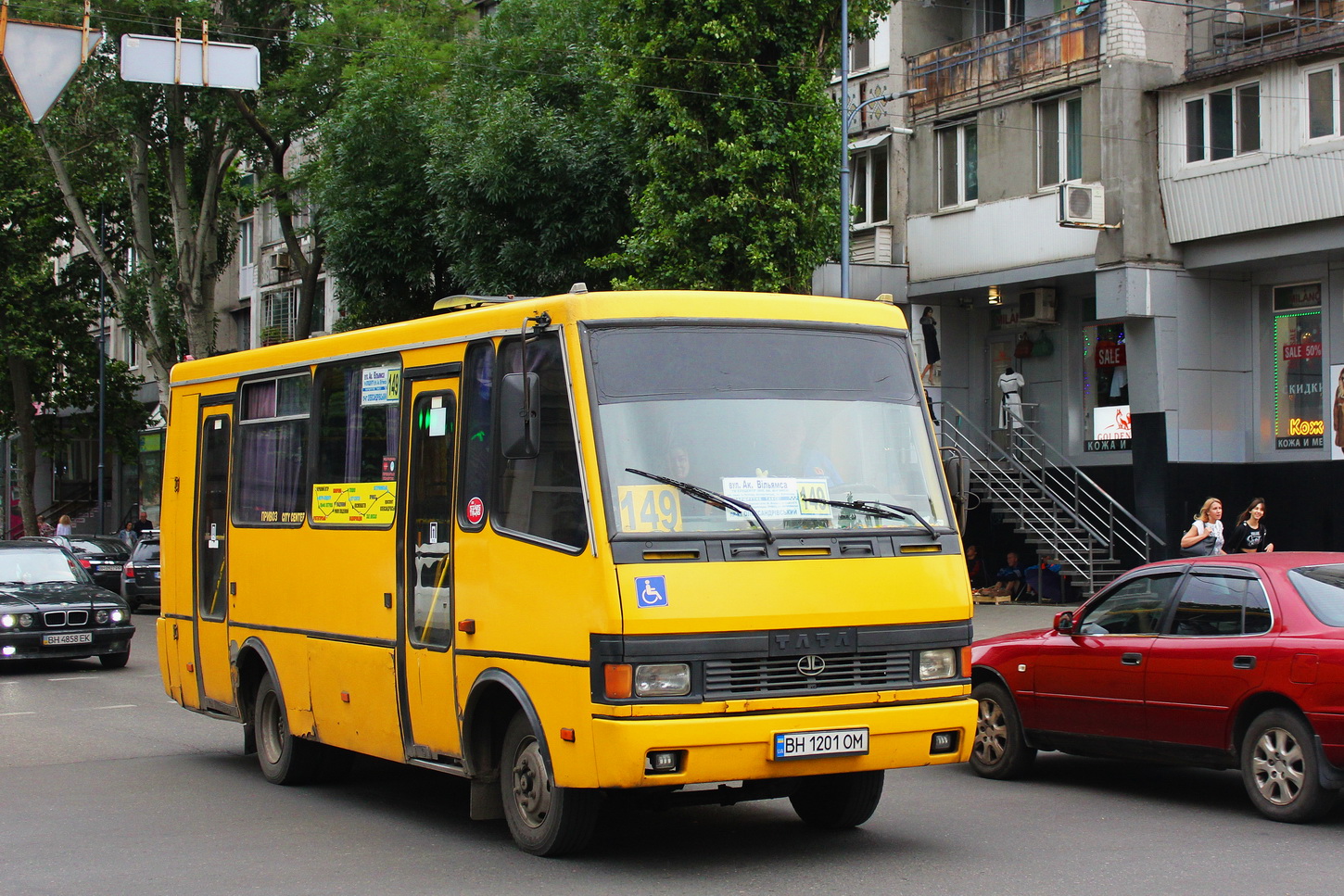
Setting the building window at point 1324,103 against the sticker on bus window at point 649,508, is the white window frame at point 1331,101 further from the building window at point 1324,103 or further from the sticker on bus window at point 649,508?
the sticker on bus window at point 649,508

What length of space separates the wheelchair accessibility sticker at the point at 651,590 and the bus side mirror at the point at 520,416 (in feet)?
2.58

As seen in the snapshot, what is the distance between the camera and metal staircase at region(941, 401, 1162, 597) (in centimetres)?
2470

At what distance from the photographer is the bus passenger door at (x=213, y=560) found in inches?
449

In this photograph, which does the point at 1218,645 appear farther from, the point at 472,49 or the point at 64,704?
the point at 472,49

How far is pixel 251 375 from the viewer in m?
11.3

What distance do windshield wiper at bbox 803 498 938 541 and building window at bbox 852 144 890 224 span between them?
2290 cm

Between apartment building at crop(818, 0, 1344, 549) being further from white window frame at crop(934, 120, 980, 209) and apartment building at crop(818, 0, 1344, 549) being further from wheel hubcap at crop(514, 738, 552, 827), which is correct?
wheel hubcap at crop(514, 738, 552, 827)

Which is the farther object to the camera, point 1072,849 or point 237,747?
point 237,747

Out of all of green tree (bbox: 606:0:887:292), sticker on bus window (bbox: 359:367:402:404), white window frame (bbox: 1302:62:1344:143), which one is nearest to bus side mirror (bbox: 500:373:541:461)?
sticker on bus window (bbox: 359:367:402:404)

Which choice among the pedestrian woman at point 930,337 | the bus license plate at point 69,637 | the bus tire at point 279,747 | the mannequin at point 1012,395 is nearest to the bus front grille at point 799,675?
the bus tire at point 279,747

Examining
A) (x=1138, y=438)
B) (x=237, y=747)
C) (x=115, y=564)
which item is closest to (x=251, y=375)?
(x=237, y=747)

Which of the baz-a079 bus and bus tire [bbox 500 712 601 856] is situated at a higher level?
the baz-a079 bus

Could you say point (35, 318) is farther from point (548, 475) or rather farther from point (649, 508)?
point (649, 508)

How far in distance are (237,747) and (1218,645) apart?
7.66 m
